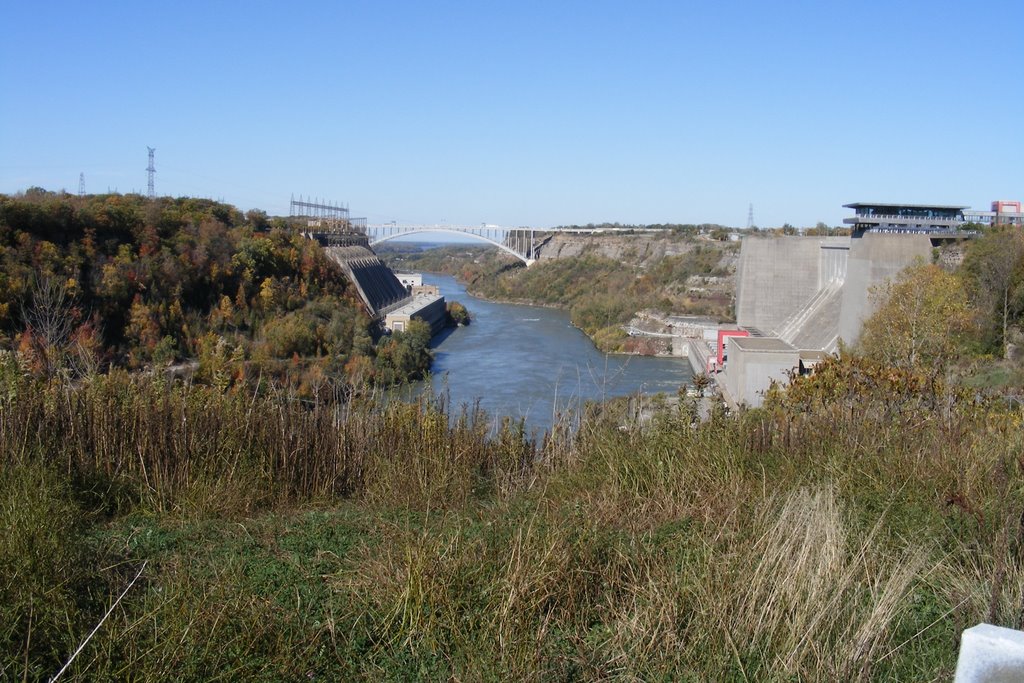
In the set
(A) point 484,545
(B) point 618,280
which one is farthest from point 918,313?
(B) point 618,280

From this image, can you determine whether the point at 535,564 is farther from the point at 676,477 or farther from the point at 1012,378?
the point at 1012,378

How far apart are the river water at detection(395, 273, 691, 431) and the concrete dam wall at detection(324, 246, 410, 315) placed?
2.89 m

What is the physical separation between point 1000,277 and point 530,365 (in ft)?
38.5

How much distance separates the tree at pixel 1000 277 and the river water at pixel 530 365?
17.6ft

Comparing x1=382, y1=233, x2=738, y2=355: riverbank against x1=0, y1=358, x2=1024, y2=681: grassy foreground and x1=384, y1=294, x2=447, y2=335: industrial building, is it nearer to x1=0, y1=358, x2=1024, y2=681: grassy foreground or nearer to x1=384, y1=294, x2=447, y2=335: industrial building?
x1=384, y1=294, x2=447, y2=335: industrial building

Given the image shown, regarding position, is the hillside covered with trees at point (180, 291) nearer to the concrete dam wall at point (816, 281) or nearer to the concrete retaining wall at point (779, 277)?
the concrete dam wall at point (816, 281)

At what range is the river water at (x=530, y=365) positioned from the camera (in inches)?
615

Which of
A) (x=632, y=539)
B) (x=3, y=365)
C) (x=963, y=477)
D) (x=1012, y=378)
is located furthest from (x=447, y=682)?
(x=1012, y=378)

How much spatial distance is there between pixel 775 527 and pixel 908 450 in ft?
4.22

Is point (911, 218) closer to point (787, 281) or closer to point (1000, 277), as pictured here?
point (787, 281)

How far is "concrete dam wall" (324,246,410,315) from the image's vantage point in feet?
102

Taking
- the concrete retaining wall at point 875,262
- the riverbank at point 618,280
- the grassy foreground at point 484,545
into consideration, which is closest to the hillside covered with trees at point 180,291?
the concrete retaining wall at point 875,262

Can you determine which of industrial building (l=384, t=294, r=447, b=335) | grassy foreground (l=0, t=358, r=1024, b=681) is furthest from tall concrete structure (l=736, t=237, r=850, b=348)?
grassy foreground (l=0, t=358, r=1024, b=681)

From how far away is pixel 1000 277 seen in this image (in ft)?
44.4
